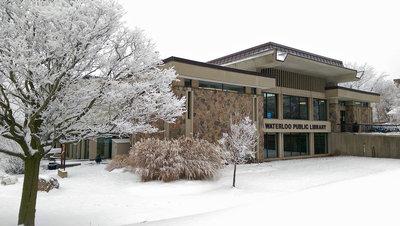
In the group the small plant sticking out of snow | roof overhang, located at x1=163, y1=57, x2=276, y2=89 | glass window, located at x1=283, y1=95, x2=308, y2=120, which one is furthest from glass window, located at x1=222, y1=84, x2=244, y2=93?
the small plant sticking out of snow

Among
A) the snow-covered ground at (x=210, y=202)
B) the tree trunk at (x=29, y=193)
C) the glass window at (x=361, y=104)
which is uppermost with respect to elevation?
the glass window at (x=361, y=104)

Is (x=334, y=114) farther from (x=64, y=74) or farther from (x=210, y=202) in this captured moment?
(x=64, y=74)

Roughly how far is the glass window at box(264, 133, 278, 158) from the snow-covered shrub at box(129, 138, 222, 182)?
913 centimetres

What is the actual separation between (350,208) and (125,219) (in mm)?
6382

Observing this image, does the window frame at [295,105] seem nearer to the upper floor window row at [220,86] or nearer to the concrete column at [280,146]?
the concrete column at [280,146]

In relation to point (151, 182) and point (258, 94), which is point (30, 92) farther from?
point (258, 94)

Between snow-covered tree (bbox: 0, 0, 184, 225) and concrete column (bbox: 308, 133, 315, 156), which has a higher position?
snow-covered tree (bbox: 0, 0, 184, 225)

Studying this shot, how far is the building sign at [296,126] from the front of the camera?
2064 cm

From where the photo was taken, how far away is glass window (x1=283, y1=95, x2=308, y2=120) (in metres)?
22.4

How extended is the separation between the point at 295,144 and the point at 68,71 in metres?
21.2

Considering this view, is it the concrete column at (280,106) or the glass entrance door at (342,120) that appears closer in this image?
the concrete column at (280,106)

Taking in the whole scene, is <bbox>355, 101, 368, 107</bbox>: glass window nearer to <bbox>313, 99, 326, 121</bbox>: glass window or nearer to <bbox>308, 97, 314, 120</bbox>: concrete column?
<bbox>313, 99, 326, 121</bbox>: glass window

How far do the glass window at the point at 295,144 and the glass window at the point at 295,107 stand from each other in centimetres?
168

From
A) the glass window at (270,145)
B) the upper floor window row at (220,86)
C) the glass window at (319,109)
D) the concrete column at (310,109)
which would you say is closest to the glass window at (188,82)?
the upper floor window row at (220,86)
